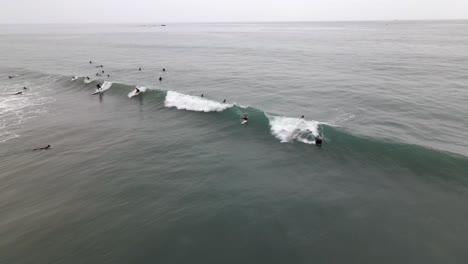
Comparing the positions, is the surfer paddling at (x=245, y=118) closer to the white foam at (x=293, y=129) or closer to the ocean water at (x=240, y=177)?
the ocean water at (x=240, y=177)

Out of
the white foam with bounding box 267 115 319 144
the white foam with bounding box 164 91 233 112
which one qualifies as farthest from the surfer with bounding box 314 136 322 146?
the white foam with bounding box 164 91 233 112

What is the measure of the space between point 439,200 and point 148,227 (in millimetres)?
16826

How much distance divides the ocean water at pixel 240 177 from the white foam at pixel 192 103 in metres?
0.23

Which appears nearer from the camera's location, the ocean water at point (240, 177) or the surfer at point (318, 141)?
the ocean water at point (240, 177)

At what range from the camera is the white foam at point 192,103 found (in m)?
33.2

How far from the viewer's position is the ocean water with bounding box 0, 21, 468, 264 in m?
13.7

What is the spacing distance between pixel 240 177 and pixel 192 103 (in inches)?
707

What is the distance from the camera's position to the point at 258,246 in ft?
44.6

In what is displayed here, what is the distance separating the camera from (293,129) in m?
26.3

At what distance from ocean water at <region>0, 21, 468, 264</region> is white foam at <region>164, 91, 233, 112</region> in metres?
0.23

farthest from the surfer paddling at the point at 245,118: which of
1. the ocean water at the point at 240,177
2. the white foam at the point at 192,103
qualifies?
the white foam at the point at 192,103

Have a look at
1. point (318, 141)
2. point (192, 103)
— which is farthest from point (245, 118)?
point (192, 103)

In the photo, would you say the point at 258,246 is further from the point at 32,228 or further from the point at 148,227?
the point at 32,228

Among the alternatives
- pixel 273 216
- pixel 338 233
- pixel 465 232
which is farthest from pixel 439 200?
pixel 273 216
